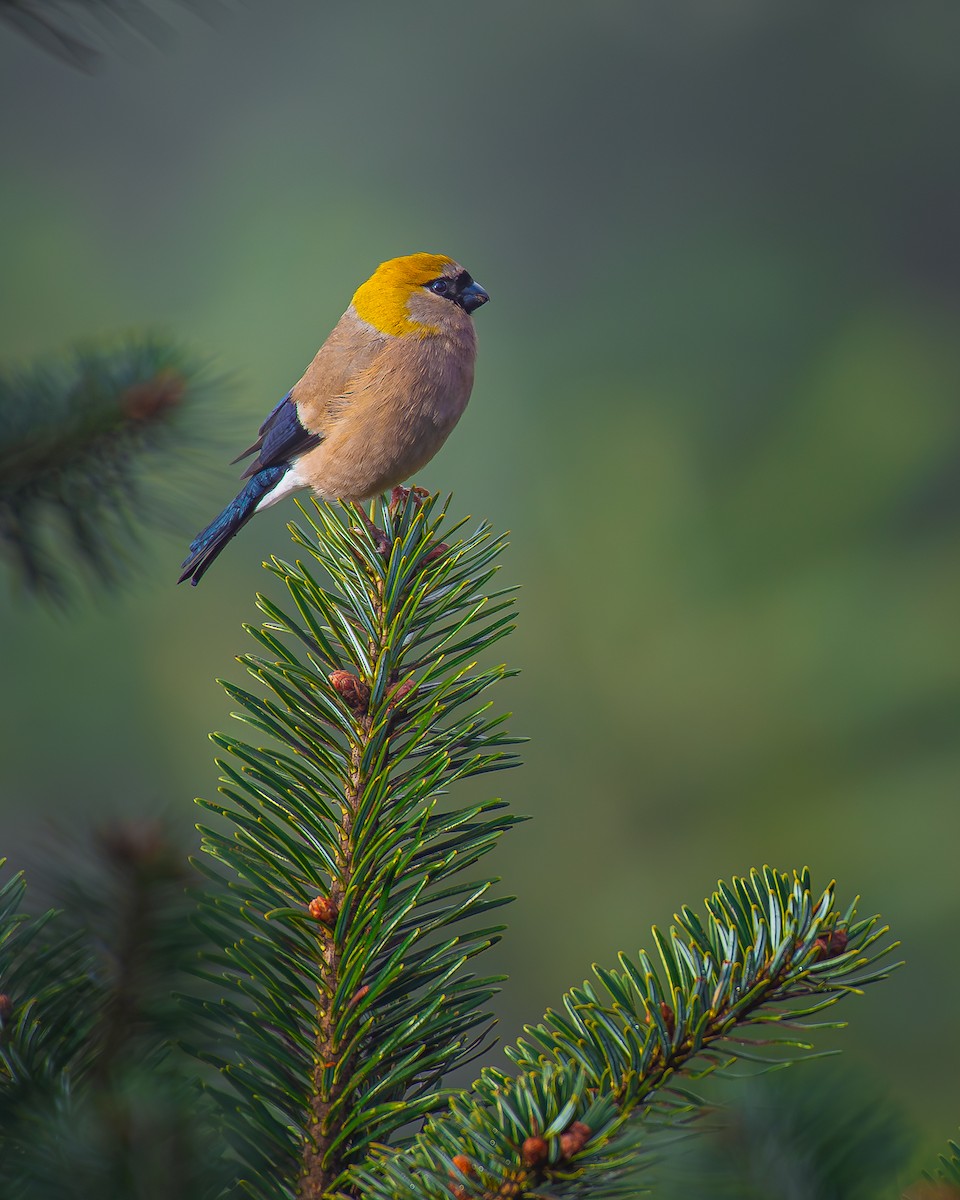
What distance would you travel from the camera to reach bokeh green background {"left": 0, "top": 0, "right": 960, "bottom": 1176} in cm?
281

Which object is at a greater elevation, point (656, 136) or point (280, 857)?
point (656, 136)

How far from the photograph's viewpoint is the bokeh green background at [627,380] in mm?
2807

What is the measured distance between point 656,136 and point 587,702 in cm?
177

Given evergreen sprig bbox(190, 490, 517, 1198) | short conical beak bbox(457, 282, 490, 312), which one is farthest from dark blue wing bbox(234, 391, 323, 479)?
evergreen sprig bbox(190, 490, 517, 1198)

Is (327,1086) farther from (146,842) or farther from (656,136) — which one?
(656,136)

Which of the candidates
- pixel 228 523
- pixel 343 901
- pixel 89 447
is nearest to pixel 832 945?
pixel 343 901

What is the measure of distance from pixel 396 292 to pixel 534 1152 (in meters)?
1.10

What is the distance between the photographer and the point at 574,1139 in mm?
288

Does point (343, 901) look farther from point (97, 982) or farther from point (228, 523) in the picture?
point (228, 523)

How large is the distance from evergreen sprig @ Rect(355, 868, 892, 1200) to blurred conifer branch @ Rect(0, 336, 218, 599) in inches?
14.3

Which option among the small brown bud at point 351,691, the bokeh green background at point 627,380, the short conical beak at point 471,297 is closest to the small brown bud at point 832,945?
the small brown bud at point 351,691

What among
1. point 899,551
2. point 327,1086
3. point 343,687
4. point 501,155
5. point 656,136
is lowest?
point 327,1086

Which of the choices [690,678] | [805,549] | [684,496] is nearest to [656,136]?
[684,496]

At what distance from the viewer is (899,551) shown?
3.07 metres
